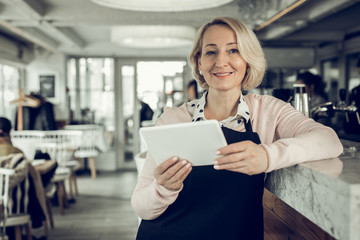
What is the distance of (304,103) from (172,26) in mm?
3326

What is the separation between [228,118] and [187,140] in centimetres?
43

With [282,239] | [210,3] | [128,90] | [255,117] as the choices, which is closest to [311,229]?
[282,239]

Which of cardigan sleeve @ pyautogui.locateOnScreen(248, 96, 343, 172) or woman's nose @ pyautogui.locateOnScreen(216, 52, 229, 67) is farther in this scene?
woman's nose @ pyautogui.locateOnScreen(216, 52, 229, 67)

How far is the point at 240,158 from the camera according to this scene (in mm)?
955

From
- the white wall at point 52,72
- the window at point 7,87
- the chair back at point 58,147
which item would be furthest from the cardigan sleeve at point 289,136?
the white wall at point 52,72

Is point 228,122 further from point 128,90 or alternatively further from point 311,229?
point 128,90

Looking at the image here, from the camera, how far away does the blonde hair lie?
1.31 metres

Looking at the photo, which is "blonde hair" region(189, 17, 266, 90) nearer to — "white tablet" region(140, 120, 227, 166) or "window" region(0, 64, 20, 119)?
"white tablet" region(140, 120, 227, 166)

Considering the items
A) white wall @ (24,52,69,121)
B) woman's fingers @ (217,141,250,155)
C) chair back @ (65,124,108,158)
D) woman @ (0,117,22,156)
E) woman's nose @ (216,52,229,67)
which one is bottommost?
chair back @ (65,124,108,158)

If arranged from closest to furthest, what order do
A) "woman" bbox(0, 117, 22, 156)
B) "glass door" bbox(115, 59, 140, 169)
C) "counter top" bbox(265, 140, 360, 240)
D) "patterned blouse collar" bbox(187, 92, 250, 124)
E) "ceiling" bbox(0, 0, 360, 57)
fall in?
"counter top" bbox(265, 140, 360, 240)
"patterned blouse collar" bbox(187, 92, 250, 124)
"woman" bbox(0, 117, 22, 156)
"ceiling" bbox(0, 0, 360, 57)
"glass door" bbox(115, 59, 140, 169)

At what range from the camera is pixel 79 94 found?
7.86 metres

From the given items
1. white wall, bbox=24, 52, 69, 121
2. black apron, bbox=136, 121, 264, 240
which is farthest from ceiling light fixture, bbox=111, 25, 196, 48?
black apron, bbox=136, 121, 264, 240

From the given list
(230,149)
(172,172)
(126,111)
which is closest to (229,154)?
(230,149)

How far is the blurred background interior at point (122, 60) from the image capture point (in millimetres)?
3918
